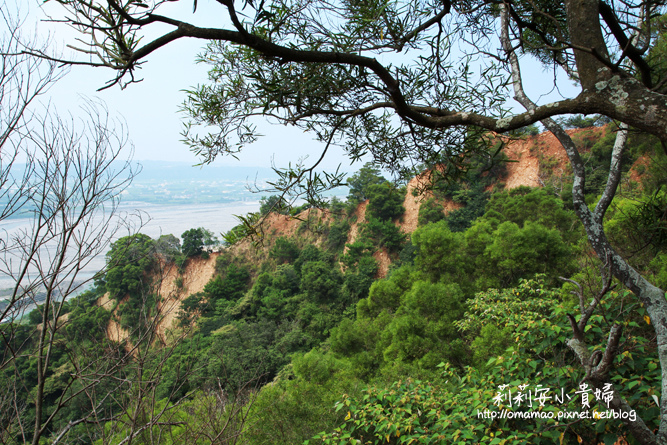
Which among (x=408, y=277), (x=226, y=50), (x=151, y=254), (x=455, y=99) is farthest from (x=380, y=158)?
(x=408, y=277)

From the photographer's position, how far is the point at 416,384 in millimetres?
2789

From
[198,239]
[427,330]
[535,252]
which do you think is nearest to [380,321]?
[427,330]

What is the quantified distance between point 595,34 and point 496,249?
8.18 metres

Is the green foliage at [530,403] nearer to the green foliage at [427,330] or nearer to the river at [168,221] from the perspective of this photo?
the river at [168,221]

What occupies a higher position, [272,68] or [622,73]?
[272,68]

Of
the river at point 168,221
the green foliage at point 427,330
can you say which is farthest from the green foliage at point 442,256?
the river at point 168,221

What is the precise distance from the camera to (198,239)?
23.7 m

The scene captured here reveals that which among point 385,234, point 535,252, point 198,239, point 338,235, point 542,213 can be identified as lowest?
point 198,239

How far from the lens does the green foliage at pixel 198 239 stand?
23.2m

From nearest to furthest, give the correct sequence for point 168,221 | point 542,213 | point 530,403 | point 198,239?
point 530,403 → point 542,213 → point 198,239 → point 168,221

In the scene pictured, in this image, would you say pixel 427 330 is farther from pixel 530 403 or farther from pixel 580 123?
pixel 580 123

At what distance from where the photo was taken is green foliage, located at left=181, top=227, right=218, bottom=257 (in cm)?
2319

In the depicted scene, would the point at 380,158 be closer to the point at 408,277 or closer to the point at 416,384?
the point at 416,384

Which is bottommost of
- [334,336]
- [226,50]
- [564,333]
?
[334,336]
